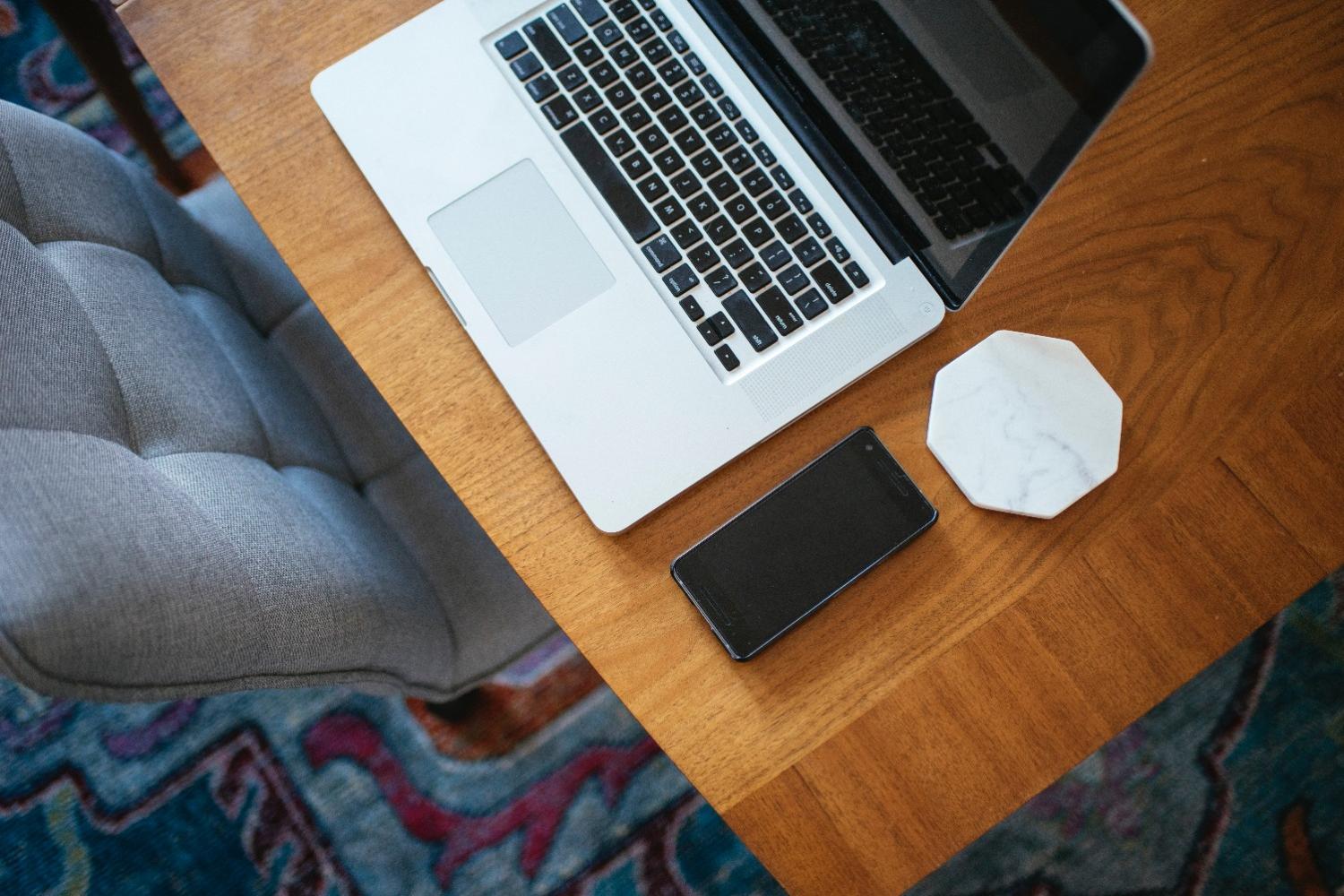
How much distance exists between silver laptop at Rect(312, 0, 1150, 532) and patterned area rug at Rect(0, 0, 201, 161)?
0.89 metres

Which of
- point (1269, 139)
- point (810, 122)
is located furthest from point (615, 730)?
point (1269, 139)

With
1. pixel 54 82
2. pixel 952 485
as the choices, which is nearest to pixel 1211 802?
pixel 952 485

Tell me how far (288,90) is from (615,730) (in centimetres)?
88

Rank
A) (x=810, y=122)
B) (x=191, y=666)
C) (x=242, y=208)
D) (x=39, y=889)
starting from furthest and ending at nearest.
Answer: (x=39, y=889)
(x=242, y=208)
(x=810, y=122)
(x=191, y=666)

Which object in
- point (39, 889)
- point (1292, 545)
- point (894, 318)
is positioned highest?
point (894, 318)

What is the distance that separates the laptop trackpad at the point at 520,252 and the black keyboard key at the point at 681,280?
0.14ft

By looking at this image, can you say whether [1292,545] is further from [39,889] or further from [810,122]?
[39,889]

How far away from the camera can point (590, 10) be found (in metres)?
0.68

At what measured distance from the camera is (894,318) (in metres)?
0.64

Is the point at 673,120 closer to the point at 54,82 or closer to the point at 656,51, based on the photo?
the point at 656,51

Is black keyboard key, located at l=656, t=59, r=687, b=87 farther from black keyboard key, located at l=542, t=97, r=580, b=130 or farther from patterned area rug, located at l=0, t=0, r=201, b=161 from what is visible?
patterned area rug, located at l=0, t=0, r=201, b=161

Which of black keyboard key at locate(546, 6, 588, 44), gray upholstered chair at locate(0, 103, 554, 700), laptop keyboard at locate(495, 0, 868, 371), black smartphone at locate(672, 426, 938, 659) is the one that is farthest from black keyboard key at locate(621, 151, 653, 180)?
gray upholstered chair at locate(0, 103, 554, 700)

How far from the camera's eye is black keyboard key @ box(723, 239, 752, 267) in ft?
2.11

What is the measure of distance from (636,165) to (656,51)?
0.30 feet
